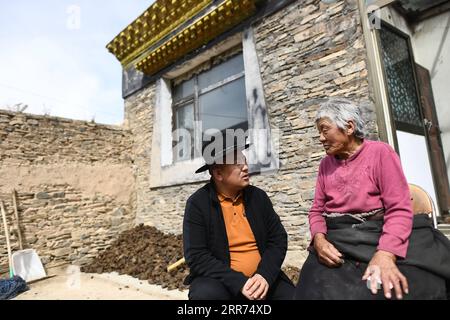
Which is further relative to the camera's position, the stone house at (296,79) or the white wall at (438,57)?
the white wall at (438,57)

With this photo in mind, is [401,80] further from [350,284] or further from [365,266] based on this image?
[350,284]

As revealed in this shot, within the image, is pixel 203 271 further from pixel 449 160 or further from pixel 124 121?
pixel 124 121

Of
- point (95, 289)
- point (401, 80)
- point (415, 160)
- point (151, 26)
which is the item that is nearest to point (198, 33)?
point (151, 26)

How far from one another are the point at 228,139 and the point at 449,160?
4549 millimetres

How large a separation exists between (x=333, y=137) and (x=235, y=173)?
696 mm

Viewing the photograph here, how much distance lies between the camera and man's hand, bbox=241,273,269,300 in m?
1.79

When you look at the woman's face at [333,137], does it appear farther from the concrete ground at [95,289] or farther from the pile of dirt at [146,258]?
the concrete ground at [95,289]

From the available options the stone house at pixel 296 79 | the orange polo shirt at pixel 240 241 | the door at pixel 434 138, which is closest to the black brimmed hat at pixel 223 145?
the orange polo shirt at pixel 240 241

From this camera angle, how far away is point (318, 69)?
426 cm

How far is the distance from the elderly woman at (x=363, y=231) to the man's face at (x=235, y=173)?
54 centimetres

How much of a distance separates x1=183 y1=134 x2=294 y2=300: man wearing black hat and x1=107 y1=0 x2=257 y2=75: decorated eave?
13.4 feet

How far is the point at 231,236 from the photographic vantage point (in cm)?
206

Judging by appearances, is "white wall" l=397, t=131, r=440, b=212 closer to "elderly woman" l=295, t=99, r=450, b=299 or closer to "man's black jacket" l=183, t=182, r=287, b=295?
"elderly woman" l=295, t=99, r=450, b=299

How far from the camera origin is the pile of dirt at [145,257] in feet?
16.0
